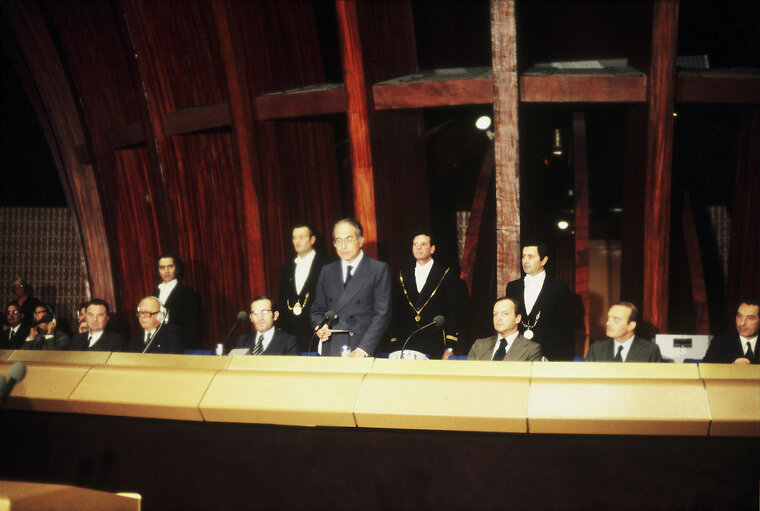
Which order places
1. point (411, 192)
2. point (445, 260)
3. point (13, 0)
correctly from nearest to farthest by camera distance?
point (411, 192) < point (13, 0) < point (445, 260)

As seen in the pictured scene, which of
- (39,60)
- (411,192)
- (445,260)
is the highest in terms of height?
(39,60)

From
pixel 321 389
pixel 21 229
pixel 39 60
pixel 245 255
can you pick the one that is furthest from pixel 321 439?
pixel 21 229

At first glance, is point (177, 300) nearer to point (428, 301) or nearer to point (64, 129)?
point (428, 301)

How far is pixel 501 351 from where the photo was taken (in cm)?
337

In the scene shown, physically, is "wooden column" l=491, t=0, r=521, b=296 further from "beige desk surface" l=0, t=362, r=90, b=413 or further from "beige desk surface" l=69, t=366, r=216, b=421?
"beige desk surface" l=0, t=362, r=90, b=413

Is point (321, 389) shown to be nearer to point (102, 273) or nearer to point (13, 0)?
point (102, 273)

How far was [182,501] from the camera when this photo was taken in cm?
206

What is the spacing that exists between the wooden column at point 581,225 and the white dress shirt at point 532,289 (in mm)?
1366

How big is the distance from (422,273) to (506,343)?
3.08 feet

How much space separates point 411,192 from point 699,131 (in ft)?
11.8

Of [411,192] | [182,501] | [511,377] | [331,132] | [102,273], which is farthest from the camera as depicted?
[102,273]

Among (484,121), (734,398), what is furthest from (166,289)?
(734,398)

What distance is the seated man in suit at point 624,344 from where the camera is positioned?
3434 mm

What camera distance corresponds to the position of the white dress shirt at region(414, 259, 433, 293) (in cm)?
419
